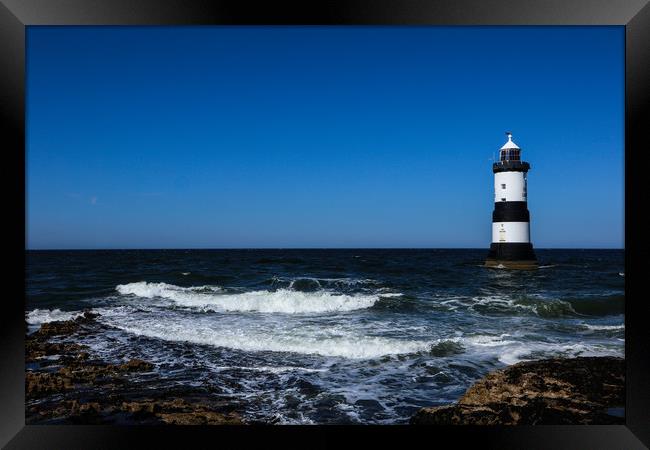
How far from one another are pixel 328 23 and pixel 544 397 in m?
2.32

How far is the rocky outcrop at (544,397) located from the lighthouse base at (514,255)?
7.37m

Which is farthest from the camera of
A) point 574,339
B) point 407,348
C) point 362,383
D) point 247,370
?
point 574,339

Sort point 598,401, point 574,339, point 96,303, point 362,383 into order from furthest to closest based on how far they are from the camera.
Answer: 1. point 96,303
2. point 574,339
3. point 362,383
4. point 598,401

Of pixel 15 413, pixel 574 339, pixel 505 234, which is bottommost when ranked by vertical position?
pixel 574 339

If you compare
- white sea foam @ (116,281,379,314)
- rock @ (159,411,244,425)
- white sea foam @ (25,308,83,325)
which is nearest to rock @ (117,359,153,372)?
rock @ (159,411,244,425)

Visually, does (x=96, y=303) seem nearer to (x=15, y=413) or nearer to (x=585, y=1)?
(x=15, y=413)

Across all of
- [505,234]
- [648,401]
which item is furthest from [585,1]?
[505,234]

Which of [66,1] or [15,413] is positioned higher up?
[66,1]

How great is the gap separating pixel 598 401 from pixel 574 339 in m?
2.77

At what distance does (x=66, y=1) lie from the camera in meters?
Answer: 1.56

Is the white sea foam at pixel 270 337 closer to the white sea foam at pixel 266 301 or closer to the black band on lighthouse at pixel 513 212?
the white sea foam at pixel 266 301

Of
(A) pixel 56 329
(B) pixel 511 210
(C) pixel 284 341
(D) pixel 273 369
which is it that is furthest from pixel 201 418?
(B) pixel 511 210

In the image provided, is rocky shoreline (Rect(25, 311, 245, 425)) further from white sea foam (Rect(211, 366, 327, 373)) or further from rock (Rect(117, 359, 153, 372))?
white sea foam (Rect(211, 366, 327, 373))

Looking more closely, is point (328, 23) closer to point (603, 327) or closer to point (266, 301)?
point (603, 327)
